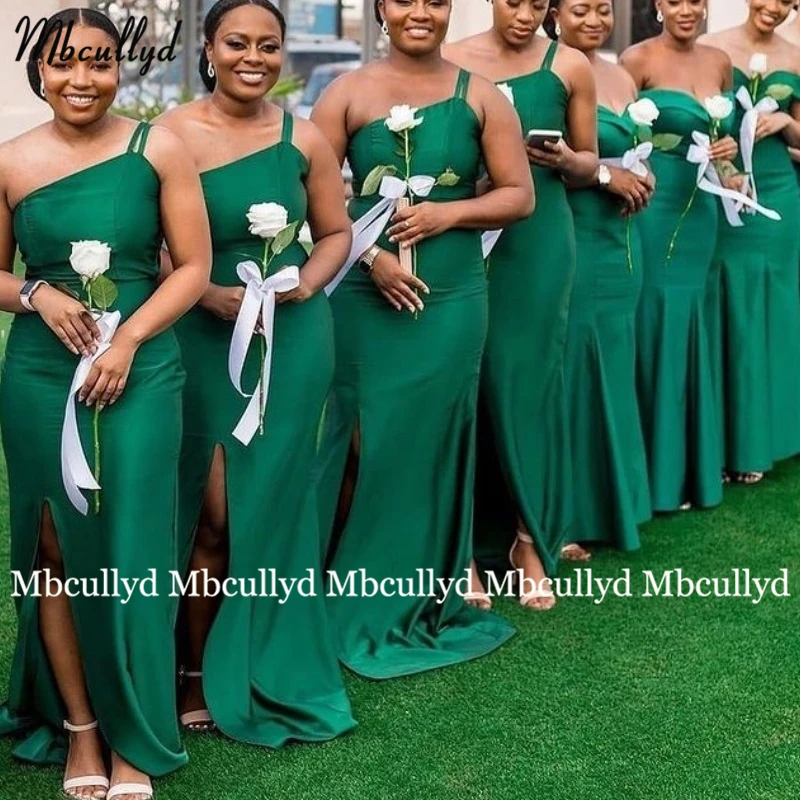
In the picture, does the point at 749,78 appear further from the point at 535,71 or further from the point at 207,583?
the point at 207,583

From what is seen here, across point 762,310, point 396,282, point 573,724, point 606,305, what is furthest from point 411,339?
point 762,310

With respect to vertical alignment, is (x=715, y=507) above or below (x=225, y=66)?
below

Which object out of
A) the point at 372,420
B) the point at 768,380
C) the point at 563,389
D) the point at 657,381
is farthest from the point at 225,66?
the point at 768,380

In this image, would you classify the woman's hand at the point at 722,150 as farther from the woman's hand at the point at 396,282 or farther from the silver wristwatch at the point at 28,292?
the silver wristwatch at the point at 28,292

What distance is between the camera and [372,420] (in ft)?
15.5

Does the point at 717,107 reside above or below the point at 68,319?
below

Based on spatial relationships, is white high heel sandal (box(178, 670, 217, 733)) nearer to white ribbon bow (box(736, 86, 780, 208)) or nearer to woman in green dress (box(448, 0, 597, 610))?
woman in green dress (box(448, 0, 597, 610))

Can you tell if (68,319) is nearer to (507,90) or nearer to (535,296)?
(507,90)

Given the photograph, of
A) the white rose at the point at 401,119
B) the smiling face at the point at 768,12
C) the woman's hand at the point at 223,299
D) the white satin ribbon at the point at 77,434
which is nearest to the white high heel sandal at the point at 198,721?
the white satin ribbon at the point at 77,434

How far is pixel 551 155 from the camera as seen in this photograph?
497 centimetres

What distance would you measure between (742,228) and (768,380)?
0.75m

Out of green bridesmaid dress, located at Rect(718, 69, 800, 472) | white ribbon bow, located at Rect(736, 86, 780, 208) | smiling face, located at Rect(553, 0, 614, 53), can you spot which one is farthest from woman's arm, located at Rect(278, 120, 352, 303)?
green bridesmaid dress, located at Rect(718, 69, 800, 472)

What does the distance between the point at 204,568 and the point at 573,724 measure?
1.16 m

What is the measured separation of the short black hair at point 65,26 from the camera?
346 cm
